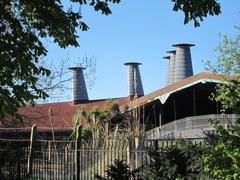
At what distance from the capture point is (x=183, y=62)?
4088 centimetres

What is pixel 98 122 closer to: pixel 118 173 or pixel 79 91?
pixel 118 173

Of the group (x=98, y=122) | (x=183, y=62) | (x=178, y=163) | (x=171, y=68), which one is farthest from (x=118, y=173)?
(x=171, y=68)

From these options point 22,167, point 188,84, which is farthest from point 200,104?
Result: point 22,167

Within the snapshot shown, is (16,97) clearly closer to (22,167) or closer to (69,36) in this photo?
(69,36)

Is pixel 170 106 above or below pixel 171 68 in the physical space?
below

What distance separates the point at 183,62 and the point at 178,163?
30.9 m

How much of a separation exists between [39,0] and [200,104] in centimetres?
2431

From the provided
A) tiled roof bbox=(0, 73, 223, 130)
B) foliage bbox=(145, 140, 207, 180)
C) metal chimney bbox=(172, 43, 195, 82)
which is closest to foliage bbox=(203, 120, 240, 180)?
foliage bbox=(145, 140, 207, 180)

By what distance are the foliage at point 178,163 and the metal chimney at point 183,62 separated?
3029 centimetres

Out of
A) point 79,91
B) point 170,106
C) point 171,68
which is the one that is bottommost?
point 170,106

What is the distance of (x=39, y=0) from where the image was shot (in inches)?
354

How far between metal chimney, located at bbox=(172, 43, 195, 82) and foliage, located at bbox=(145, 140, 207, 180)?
30.3m

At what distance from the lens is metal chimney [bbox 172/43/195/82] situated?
134 ft

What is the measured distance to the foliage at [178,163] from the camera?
32.4 feet
